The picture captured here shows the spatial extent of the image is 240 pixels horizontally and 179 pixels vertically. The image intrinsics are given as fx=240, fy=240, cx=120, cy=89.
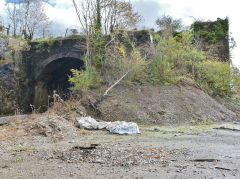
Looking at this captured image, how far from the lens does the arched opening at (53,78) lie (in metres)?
14.7

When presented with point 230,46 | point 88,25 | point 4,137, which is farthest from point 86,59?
point 230,46

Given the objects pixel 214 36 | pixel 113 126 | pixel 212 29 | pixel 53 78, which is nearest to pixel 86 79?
pixel 113 126

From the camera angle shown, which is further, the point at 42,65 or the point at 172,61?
the point at 42,65

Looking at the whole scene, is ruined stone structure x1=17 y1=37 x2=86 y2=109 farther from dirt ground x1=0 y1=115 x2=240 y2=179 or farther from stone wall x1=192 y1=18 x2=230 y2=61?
dirt ground x1=0 y1=115 x2=240 y2=179

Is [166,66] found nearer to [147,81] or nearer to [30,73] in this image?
[147,81]

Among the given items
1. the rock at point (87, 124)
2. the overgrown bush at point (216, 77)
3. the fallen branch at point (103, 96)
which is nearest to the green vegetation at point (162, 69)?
the overgrown bush at point (216, 77)

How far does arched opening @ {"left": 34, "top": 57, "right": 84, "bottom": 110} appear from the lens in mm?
14705

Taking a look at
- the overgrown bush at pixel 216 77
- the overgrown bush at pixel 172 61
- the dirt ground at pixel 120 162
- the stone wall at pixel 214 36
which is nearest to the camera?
the dirt ground at pixel 120 162

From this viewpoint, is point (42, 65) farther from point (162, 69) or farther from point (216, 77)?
point (216, 77)

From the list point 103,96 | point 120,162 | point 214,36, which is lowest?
point 120,162

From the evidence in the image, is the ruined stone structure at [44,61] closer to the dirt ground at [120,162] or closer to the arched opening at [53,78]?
the arched opening at [53,78]

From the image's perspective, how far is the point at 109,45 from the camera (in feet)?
36.7

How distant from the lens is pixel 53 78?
1580 centimetres

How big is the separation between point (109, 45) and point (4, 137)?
6.86m
